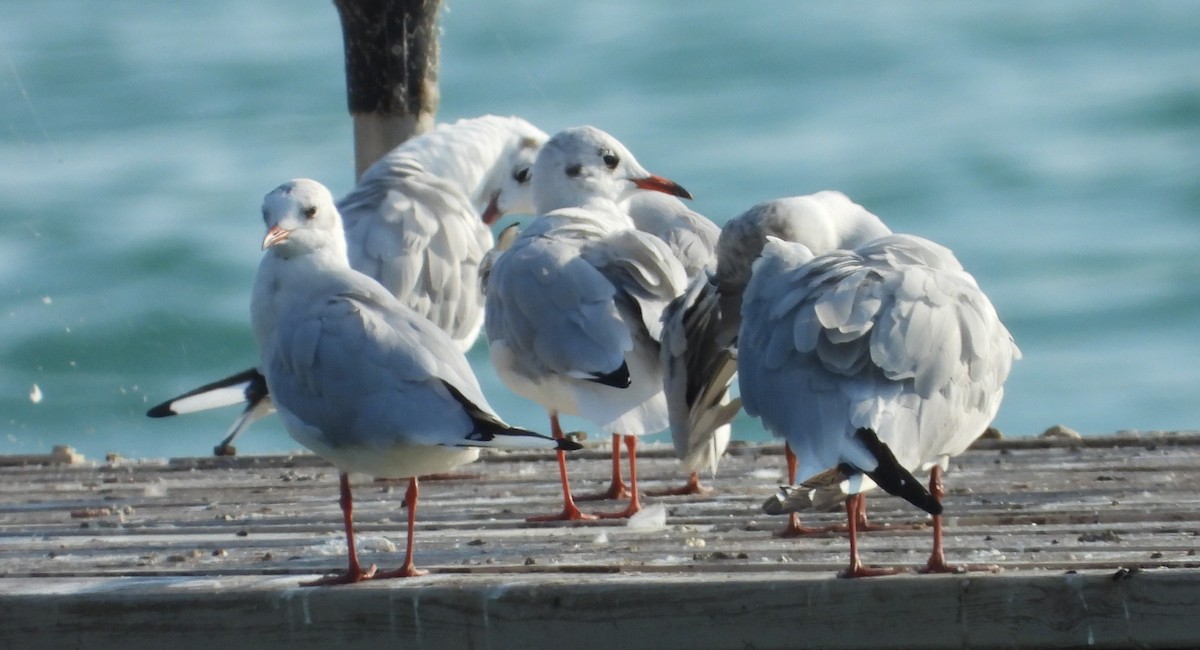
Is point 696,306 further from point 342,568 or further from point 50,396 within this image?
point 50,396

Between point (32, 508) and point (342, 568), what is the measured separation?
65.8 inches

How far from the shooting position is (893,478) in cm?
387

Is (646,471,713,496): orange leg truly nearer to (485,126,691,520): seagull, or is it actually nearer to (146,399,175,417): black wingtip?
(485,126,691,520): seagull

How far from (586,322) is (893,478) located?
1.68 metres

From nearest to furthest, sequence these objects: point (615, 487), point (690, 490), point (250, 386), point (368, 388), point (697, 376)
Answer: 1. point (368, 388)
2. point (697, 376)
3. point (690, 490)
4. point (615, 487)
5. point (250, 386)

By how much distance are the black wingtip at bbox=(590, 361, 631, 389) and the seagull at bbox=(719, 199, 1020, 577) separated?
695 mm

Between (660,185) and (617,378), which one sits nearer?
(617,378)

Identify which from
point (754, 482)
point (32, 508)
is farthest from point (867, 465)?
point (32, 508)

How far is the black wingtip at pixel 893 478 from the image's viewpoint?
3.80 metres

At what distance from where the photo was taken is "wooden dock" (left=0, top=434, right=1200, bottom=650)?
3.93 meters

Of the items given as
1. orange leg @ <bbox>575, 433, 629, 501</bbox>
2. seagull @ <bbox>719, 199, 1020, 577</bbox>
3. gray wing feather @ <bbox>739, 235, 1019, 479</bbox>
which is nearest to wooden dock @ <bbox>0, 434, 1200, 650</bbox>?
orange leg @ <bbox>575, 433, 629, 501</bbox>

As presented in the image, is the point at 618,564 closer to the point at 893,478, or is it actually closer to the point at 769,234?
the point at 893,478

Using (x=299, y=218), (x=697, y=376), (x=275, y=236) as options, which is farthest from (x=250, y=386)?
(x=697, y=376)

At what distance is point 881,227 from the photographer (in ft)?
19.5
